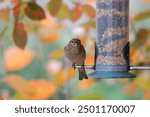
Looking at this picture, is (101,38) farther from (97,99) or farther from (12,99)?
(12,99)

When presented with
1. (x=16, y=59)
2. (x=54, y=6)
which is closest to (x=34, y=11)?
(x=54, y=6)

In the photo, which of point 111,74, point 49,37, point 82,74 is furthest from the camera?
point 49,37

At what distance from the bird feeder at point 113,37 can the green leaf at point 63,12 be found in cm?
13

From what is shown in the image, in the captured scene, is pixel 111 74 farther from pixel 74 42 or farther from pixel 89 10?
pixel 89 10

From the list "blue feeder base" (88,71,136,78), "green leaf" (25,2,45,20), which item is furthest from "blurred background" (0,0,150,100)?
"blue feeder base" (88,71,136,78)

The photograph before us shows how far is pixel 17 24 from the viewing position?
1.79 m

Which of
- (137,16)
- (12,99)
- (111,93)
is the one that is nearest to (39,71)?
(12,99)

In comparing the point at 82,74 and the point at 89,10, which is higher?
the point at 89,10

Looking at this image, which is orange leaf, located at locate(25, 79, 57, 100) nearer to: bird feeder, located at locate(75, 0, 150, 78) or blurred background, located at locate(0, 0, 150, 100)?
blurred background, located at locate(0, 0, 150, 100)

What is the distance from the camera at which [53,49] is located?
6.01ft

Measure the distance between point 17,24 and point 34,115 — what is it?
0.35 metres

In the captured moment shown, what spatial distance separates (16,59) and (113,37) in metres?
0.38

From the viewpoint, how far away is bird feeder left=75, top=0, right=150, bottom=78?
166 cm

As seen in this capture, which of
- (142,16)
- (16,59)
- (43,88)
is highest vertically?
(142,16)
